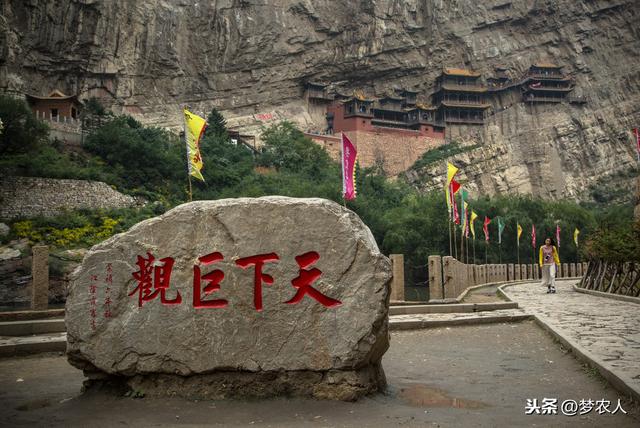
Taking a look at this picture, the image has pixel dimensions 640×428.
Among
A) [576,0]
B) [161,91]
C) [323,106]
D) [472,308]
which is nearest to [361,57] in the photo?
[323,106]

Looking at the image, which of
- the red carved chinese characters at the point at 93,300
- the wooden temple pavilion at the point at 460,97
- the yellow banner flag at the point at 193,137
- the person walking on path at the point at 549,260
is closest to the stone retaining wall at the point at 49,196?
the yellow banner flag at the point at 193,137

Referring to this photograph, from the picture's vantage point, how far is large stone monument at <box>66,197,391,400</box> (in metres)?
3.78

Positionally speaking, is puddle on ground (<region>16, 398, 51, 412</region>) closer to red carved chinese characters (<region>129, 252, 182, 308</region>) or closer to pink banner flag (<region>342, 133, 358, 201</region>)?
red carved chinese characters (<region>129, 252, 182, 308</region>)

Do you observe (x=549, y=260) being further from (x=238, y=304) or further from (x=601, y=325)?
(x=238, y=304)

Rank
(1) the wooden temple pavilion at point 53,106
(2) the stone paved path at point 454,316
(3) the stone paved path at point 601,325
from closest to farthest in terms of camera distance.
Answer: (3) the stone paved path at point 601,325, (2) the stone paved path at point 454,316, (1) the wooden temple pavilion at point 53,106

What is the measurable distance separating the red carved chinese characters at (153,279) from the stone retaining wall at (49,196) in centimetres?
2301

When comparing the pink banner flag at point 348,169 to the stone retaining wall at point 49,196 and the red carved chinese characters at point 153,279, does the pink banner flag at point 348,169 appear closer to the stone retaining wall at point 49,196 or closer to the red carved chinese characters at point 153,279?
the red carved chinese characters at point 153,279

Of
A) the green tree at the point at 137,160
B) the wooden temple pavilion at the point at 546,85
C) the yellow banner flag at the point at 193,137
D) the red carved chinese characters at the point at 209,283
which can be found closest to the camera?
the red carved chinese characters at the point at 209,283

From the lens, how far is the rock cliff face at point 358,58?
132 feet

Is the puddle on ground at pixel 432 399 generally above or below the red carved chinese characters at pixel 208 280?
below

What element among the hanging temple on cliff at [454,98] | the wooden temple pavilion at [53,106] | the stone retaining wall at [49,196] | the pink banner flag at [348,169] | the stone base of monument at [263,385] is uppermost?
the hanging temple on cliff at [454,98]

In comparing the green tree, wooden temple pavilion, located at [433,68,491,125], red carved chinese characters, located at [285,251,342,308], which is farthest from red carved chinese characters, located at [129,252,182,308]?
wooden temple pavilion, located at [433,68,491,125]

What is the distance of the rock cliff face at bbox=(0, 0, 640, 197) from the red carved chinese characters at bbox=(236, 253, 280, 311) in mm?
39639

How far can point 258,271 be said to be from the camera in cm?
394
